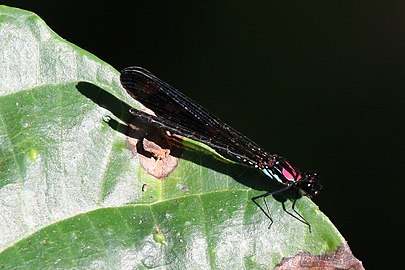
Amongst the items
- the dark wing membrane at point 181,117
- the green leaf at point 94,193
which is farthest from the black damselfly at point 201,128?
the green leaf at point 94,193

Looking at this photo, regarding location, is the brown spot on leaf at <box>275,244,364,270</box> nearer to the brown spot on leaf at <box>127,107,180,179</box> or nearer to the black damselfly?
the black damselfly

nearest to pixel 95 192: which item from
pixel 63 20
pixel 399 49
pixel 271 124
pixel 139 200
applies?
pixel 139 200

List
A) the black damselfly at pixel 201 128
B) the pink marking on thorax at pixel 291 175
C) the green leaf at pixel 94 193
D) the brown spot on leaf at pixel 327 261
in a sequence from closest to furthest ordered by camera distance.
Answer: the green leaf at pixel 94 193 → the brown spot on leaf at pixel 327 261 → the black damselfly at pixel 201 128 → the pink marking on thorax at pixel 291 175

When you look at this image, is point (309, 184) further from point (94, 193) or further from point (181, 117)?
point (94, 193)

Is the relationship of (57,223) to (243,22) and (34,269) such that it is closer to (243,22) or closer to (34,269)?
(34,269)

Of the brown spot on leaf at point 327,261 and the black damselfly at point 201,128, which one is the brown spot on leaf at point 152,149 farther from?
the brown spot on leaf at point 327,261

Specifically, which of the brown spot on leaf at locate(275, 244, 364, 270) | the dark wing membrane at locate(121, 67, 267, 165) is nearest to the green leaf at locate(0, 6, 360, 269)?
the brown spot on leaf at locate(275, 244, 364, 270)
